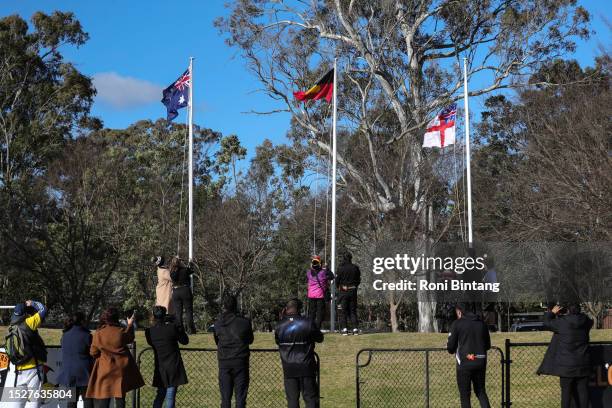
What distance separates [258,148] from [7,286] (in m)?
16.3

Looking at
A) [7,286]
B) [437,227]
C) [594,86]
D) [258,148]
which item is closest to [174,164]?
[258,148]

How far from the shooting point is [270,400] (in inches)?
579

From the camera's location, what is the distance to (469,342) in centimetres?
1152

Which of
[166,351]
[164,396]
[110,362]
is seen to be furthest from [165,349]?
[110,362]

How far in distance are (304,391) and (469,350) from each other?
86.5 inches

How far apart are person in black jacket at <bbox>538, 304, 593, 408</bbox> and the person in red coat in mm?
5251

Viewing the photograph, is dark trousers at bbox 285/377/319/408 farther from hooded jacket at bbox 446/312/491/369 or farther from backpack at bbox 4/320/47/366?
backpack at bbox 4/320/47/366

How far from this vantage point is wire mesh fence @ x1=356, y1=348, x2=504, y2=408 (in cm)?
1445

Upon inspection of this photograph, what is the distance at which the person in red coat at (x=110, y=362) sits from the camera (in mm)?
10672

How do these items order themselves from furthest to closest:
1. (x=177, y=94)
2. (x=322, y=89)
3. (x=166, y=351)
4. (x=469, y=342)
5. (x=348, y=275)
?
(x=322, y=89), (x=177, y=94), (x=348, y=275), (x=469, y=342), (x=166, y=351)

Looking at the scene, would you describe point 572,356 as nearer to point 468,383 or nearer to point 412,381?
point 468,383

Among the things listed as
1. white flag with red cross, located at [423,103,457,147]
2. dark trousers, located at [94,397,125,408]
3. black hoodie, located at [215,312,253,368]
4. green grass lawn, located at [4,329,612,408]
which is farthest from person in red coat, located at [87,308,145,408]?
white flag with red cross, located at [423,103,457,147]

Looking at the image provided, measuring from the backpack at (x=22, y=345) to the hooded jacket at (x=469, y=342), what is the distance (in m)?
5.10

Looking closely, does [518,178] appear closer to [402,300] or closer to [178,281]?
[402,300]
